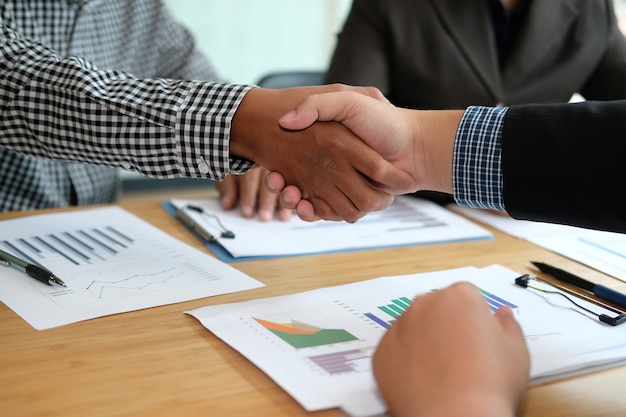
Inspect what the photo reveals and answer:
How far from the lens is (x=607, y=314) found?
93cm

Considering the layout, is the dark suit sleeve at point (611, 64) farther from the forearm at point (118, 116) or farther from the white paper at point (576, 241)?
the forearm at point (118, 116)

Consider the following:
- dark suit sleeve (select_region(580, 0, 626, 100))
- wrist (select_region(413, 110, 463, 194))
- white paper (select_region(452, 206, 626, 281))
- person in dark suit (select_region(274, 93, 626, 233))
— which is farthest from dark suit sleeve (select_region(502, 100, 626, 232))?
dark suit sleeve (select_region(580, 0, 626, 100))

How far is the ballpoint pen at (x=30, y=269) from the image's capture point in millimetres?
946

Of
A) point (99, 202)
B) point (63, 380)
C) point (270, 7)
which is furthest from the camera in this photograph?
point (270, 7)

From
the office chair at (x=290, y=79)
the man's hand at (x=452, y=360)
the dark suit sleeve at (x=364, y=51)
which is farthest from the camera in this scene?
the office chair at (x=290, y=79)

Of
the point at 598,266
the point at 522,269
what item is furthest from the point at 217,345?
the point at 598,266

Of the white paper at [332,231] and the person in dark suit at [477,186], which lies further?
the white paper at [332,231]

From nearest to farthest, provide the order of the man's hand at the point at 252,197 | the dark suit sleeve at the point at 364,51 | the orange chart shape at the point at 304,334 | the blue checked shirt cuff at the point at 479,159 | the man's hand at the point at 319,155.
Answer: the orange chart shape at the point at 304,334 < the blue checked shirt cuff at the point at 479,159 < the man's hand at the point at 319,155 < the man's hand at the point at 252,197 < the dark suit sleeve at the point at 364,51

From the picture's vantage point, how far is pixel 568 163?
0.94m

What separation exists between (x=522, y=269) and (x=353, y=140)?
33 cm

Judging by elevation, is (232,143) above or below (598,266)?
above

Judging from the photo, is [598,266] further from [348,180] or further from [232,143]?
[232,143]

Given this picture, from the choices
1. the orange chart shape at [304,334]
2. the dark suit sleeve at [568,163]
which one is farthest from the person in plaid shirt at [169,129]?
the orange chart shape at [304,334]

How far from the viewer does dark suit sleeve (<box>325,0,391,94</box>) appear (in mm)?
1676
